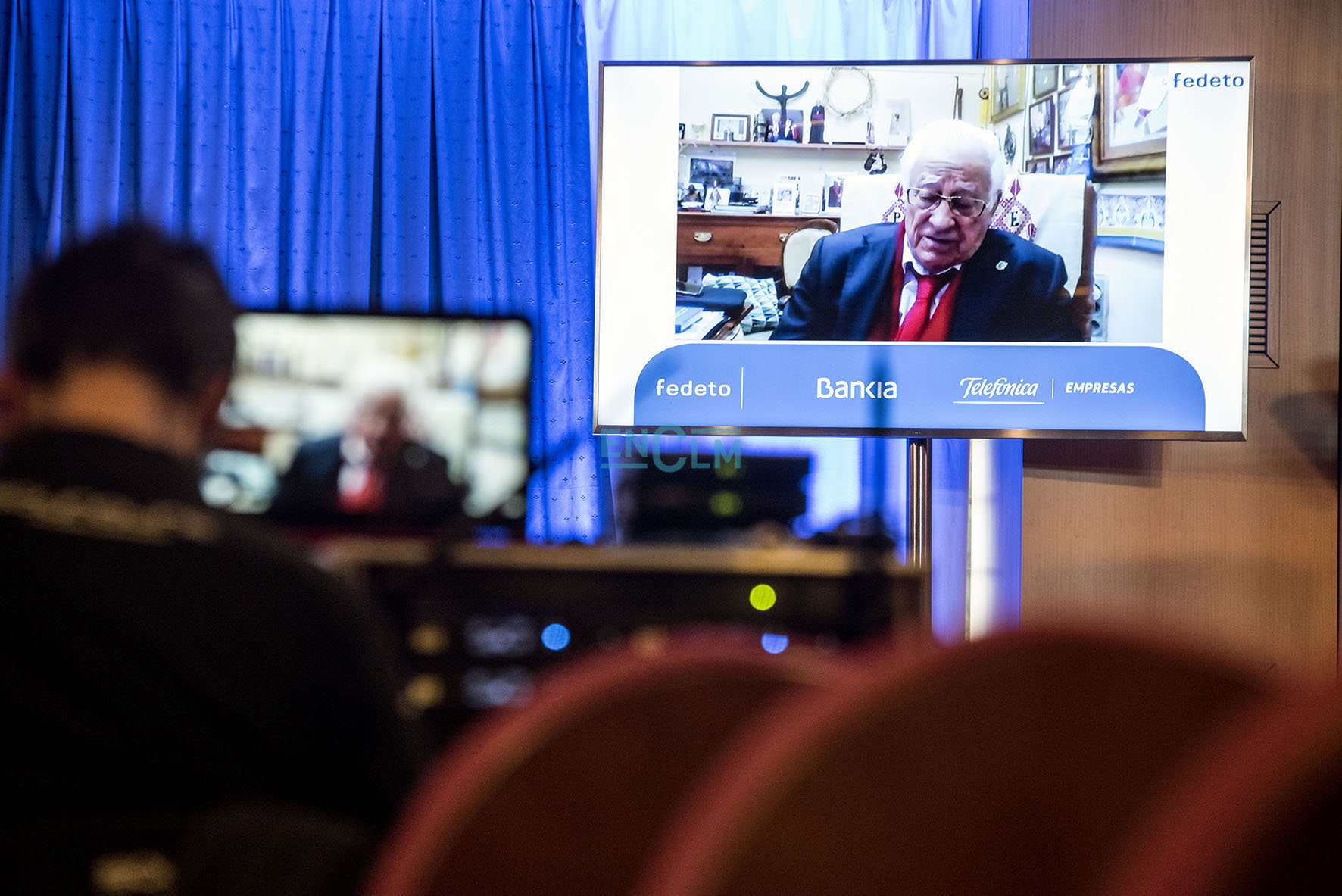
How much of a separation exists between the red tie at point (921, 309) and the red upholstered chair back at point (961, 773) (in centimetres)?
248

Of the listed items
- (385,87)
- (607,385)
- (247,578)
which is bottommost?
(247,578)

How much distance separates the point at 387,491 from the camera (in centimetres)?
149

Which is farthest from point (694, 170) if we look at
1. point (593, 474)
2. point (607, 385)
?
point (593, 474)

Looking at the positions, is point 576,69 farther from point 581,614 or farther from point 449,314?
point 581,614

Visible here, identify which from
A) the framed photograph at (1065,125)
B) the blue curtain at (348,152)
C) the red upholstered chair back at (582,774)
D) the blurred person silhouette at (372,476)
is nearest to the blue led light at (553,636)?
the blurred person silhouette at (372,476)

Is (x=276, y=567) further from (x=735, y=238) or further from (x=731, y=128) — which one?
(x=731, y=128)

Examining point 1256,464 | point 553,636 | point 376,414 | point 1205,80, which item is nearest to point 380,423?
point 376,414

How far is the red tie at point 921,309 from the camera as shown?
276cm

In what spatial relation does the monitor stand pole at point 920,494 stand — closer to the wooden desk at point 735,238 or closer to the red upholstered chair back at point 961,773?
the wooden desk at point 735,238

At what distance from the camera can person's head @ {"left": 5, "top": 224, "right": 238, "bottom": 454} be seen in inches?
34.8

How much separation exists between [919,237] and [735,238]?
0.49 metres

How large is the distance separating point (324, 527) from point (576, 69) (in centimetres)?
225

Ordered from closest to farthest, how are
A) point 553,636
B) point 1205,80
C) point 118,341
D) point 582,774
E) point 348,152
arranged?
point 582,774
point 118,341
point 553,636
point 1205,80
point 348,152

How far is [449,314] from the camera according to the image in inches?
60.9
